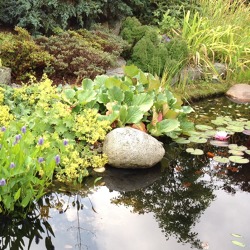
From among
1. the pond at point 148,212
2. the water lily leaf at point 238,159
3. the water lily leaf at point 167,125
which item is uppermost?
the water lily leaf at point 167,125

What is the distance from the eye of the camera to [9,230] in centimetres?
391

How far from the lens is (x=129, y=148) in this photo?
193 inches

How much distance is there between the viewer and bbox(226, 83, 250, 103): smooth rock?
25.2 feet

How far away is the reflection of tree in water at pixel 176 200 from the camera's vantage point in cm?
414

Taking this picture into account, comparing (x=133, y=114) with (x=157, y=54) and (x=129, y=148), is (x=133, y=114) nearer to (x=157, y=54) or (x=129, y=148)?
(x=129, y=148)

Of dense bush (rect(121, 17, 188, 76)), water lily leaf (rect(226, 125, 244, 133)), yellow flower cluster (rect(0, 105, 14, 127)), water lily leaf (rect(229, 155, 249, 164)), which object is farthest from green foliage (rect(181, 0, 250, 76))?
yellow flower cluster (rect(0, 105, 14, 127))

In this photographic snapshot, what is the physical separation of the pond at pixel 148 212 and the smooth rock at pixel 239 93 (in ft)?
8.23

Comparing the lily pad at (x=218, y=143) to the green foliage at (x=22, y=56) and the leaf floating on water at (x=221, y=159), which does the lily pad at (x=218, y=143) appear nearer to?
the leaf floating on water at (x=221, y=159)

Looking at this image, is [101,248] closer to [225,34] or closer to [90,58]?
[90,58]

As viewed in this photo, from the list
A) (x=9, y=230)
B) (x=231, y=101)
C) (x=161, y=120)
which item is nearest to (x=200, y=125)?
(x=161, y=120)

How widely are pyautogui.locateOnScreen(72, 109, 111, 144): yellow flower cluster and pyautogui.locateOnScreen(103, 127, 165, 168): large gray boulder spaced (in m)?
0.11

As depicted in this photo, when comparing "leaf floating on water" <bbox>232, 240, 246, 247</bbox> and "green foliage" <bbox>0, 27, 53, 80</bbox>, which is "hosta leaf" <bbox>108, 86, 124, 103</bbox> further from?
"leaf floating on water" <bbox>232, 240, 246, 247</bbox>

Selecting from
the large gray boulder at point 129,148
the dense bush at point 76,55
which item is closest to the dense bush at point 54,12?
the dense bush at point 76,55

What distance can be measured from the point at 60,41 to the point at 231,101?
283cm
